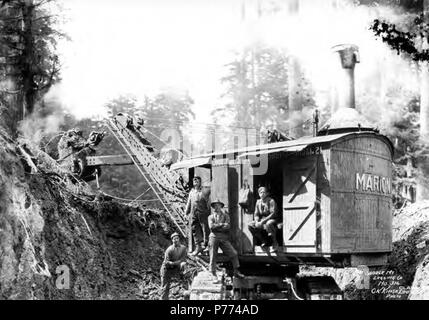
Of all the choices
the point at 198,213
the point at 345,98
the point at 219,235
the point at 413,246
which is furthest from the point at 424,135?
the point at 219,235

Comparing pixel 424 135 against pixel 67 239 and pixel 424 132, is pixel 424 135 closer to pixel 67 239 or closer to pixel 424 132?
pixel 424 132

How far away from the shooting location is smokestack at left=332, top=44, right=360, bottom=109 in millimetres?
15961

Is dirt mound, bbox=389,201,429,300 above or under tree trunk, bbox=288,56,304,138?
under

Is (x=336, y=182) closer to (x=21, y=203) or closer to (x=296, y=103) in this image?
(x=21, y=203)

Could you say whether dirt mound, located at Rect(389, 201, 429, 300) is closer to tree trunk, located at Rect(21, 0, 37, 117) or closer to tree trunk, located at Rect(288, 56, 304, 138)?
tree trunk, located at Rect(288, 56, 304, 138)

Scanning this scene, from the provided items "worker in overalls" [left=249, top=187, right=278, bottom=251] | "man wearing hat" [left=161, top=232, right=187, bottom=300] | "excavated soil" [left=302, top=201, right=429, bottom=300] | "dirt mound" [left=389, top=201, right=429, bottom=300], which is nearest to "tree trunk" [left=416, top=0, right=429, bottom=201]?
"excavated soil" [left=302, top=201, right=429, bottom=300]

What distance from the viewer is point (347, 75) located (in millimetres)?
16078

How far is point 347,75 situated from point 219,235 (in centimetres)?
646

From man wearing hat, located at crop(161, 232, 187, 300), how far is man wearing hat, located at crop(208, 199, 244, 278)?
72 centimetres

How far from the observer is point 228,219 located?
12.5 metres

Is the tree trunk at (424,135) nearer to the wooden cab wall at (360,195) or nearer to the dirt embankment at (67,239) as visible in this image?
the wooden cab wall at (360,195)

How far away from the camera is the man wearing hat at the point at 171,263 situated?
12500 millimetres

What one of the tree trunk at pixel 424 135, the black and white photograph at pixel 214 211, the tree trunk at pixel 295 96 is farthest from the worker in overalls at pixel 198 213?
the tree trunk at pixel 295 96

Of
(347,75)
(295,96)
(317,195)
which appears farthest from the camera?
(295,96)
